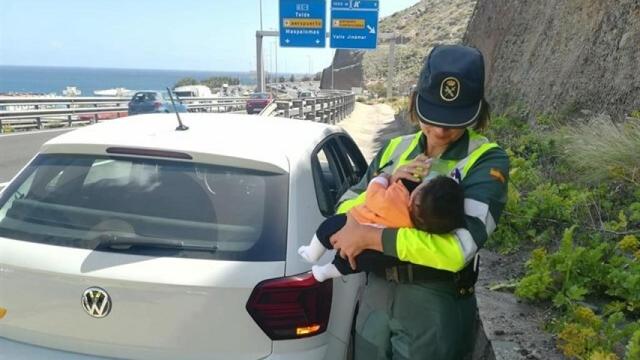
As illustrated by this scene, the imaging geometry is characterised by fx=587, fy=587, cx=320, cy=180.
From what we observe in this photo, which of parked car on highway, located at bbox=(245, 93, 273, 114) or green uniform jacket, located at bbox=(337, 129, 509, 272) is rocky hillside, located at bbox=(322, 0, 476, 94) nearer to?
parked car on highway, located at bbox=(245, 93, 273, 114)

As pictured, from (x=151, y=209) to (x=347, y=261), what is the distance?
0.88 meters

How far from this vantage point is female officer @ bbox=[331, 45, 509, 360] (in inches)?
80.4

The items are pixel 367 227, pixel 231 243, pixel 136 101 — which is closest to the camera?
pixel 367 227

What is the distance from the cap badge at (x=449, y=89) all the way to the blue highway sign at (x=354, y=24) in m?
23.6

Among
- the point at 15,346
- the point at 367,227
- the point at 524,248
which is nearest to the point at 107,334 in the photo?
the point at 15,346

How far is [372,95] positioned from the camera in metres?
71.2

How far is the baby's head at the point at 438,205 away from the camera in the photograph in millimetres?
1917

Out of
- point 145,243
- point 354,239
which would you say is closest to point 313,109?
point 145,243

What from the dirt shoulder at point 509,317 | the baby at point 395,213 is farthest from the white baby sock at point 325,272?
the dirt shoulder at point 509,317

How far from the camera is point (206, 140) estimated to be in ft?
8.77

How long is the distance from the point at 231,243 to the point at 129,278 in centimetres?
41

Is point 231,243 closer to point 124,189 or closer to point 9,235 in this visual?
point 124,189

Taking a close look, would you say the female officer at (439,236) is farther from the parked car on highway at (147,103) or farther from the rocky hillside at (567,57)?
the parked car on highway at (147,103)

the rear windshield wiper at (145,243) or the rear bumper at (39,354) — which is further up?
the rear windshield wiper at (145,243)
